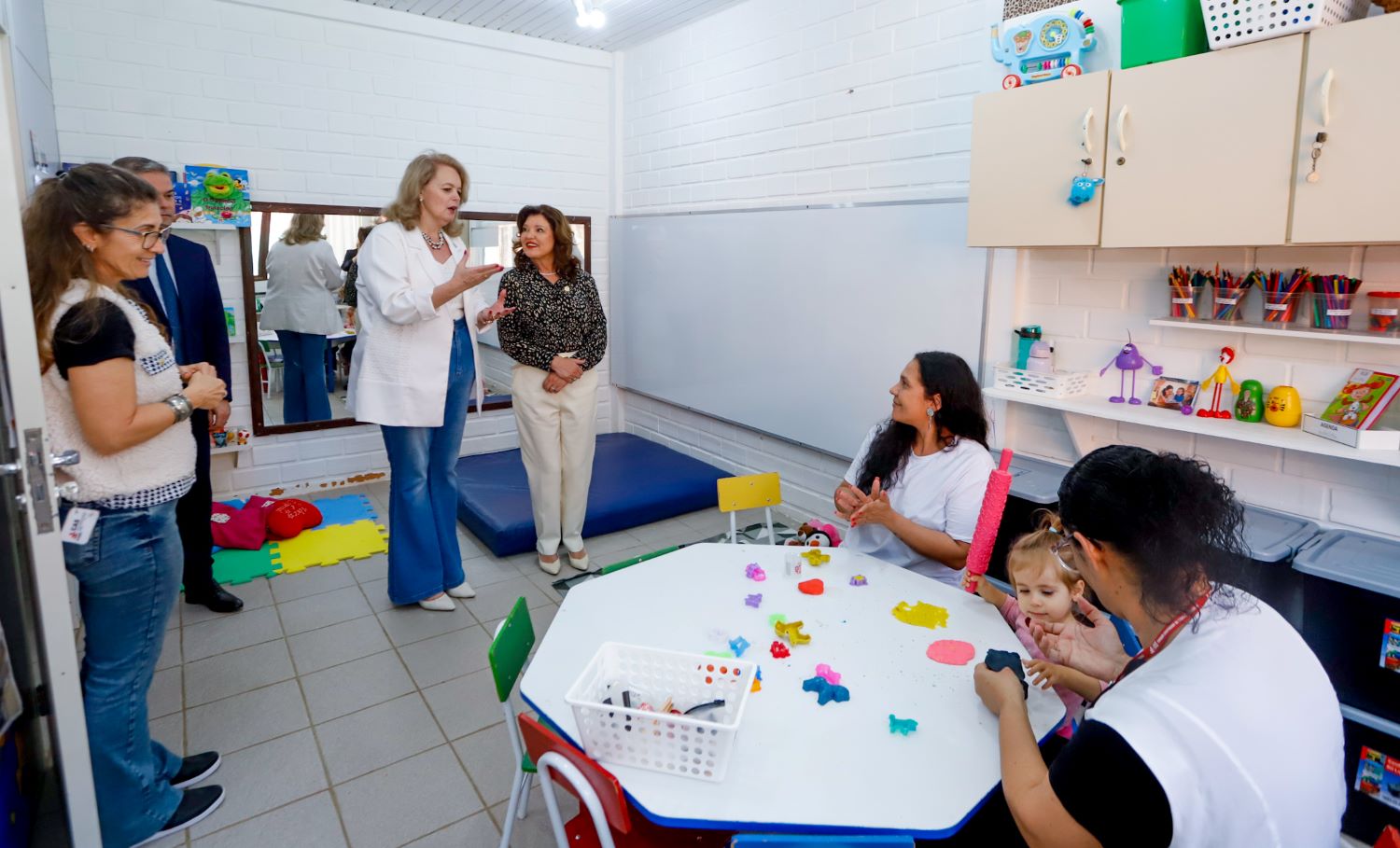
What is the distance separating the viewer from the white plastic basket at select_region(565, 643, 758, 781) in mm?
1171

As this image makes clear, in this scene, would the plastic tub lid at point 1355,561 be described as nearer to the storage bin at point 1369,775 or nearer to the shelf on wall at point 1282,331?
the storage bin at point 1369,775

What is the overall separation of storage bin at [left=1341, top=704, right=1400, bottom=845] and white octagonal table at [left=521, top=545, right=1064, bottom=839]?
40.3 inches

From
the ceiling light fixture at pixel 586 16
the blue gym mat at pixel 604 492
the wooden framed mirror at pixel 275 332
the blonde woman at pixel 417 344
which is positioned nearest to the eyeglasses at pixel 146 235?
the blonde woman at pixel 417 344

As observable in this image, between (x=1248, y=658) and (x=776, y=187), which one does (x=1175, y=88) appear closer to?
(x=1248, y=658)

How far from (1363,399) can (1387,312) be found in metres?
0.23

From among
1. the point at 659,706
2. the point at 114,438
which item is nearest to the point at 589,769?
the point at 659,706

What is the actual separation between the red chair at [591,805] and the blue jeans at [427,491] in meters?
1.75

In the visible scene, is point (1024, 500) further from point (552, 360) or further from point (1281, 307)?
point (552, 360)

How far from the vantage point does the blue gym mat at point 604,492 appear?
373 centimetres

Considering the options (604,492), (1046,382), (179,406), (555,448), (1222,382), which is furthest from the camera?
(604,492)

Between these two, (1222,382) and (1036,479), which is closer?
(1222,382)

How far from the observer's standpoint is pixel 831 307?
364 cm

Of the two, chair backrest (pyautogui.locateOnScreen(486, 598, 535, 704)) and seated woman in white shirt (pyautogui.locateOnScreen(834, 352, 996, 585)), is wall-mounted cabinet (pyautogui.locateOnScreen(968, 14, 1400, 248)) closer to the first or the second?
seated woman in white shirt (pyautogui.locateOnScreen(834, 352, 996, 585))

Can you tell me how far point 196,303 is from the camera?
9.52 ft
